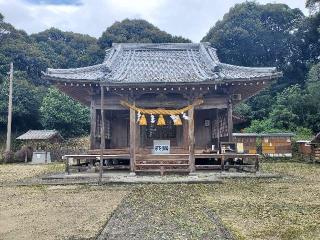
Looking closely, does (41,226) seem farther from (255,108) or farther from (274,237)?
(255,108)

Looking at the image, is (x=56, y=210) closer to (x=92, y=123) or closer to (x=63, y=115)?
(x=92, y=123)

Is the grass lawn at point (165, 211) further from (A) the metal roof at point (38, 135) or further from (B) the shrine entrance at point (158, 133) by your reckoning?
(A) the metal roof at point (38, 135)

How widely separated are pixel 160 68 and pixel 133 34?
43017 mm

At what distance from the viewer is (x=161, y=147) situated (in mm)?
20047

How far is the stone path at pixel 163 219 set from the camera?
6828 millimetres

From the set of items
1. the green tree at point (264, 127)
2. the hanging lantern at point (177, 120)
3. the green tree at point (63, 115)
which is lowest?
the hanging lantern at point (177, 120)

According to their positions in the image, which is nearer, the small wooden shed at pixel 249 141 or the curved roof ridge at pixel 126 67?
the curved roof ridge at pixel 126 67

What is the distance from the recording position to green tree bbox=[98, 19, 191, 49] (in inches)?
2431

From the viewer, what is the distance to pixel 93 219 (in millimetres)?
8141

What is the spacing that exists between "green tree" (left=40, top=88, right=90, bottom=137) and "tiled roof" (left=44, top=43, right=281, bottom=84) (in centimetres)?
1824

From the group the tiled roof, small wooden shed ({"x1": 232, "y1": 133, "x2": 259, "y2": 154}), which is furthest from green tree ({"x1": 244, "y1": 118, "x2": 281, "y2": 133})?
the tiled roof

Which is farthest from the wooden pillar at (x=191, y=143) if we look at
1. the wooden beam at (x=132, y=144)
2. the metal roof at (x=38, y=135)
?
the metal roof at (x=38, y=135)

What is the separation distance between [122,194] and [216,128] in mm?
10877

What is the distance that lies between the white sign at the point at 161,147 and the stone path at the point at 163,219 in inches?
312
